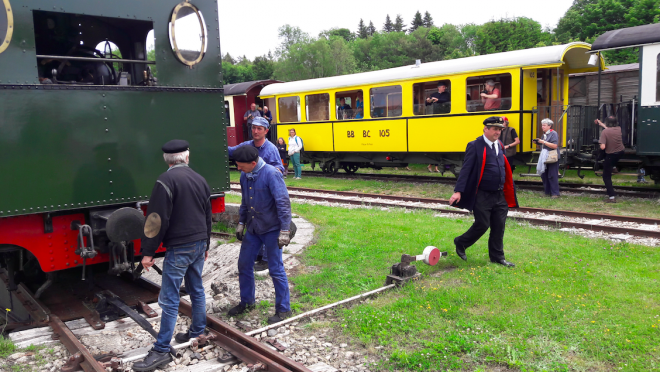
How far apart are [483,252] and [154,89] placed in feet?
14.8

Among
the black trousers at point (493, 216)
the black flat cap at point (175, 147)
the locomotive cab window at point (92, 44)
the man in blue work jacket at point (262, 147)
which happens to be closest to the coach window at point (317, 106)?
the man in blue work jacket at point (262, 147)

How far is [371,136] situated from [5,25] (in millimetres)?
11473

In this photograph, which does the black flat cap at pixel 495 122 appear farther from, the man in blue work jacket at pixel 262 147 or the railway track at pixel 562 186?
the railway track at pixel 562 186

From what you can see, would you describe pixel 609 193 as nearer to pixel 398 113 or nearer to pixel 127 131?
pixel 398 113

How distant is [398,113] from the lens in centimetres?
1419

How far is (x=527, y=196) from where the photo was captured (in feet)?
37.3

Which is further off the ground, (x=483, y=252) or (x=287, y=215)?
(x=287, y=215)

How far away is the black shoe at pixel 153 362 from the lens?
3.97 metres

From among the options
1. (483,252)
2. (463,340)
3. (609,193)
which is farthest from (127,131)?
(609,193)

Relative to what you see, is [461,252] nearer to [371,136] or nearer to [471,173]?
[471,173]

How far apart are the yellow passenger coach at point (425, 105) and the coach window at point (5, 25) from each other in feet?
33.2

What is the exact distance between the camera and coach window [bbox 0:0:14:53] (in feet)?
14.3

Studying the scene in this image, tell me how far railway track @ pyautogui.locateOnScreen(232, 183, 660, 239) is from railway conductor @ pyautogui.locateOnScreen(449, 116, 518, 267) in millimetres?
2780

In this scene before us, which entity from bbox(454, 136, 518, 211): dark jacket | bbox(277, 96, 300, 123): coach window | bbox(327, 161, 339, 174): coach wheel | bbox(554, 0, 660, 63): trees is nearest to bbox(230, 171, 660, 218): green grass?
bbox(327, 161, 339, 174): coach wheel
